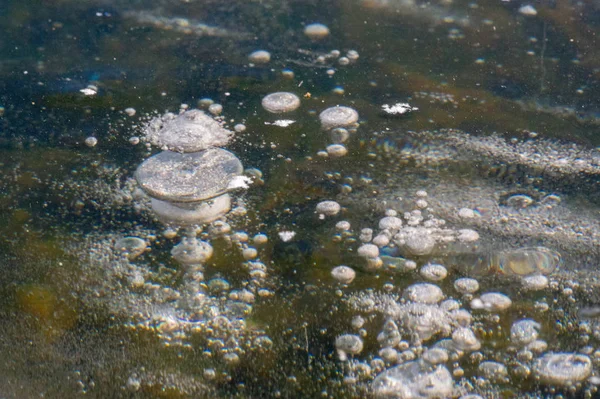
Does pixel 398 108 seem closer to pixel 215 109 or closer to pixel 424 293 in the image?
pixel 215 109

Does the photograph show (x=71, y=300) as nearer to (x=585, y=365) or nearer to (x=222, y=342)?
(x=222, y=342)

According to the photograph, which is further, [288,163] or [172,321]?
[288,163]

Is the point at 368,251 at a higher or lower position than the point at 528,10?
lower

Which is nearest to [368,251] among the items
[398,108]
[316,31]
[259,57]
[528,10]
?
[398,108]

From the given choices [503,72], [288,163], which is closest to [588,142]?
[503,72]

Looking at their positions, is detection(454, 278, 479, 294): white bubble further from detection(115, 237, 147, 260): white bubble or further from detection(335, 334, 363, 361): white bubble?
detection(115, 237, 147, 260): white bubble

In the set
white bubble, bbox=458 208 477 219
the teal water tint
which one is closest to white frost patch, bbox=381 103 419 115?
the teal water tint

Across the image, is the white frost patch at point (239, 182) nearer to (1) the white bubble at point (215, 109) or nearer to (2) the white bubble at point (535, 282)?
(1) the white bubble at point (215, 109)

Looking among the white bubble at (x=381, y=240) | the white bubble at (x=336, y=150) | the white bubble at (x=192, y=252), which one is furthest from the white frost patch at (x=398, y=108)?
the white bubble at (x=192, y=252)
